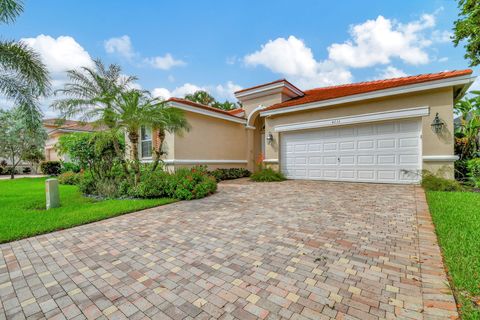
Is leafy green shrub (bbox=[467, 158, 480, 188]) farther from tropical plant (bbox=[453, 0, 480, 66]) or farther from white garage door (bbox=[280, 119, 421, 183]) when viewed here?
tropical plant (bbox=[453, 0, 480, 66])

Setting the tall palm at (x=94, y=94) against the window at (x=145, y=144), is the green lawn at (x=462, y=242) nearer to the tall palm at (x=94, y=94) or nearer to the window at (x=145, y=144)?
the tall palm at (x=94, y=94)

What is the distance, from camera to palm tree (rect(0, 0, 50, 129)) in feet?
22.6

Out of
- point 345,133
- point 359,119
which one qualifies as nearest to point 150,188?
point 345,133

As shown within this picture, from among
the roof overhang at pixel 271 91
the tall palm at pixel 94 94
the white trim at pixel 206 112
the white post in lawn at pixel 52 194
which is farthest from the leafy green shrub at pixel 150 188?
the roof overhang at pixel 271 91

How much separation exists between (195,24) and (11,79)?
782 centimetres

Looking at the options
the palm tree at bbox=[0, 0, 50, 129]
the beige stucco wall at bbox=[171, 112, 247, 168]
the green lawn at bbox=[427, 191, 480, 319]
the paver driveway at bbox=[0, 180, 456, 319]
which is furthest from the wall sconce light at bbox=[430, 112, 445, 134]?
the palm tree at bbox=[0, 0, 50, 129]

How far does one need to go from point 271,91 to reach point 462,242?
40.6 ft

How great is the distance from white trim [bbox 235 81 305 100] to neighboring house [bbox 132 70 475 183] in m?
0.06

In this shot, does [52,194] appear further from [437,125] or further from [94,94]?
[437,125]

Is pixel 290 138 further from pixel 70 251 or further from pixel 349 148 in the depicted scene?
pixel 70 251

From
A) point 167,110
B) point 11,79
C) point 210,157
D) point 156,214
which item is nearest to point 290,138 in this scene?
point 210,157

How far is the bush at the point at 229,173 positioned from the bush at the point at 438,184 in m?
9.04

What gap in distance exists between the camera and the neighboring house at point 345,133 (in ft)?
27.6

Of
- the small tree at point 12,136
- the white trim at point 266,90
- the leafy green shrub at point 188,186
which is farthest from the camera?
the small tree at point 12,136
